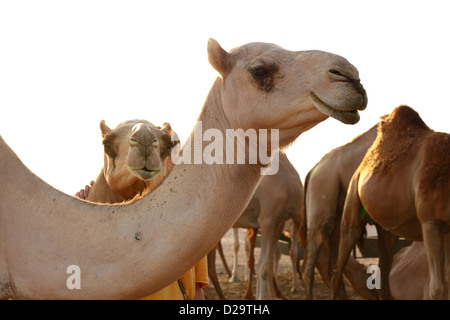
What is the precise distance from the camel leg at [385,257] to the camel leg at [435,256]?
1.62 m

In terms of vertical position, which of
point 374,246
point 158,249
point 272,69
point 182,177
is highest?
point 374,246

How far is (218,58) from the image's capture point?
2479mm

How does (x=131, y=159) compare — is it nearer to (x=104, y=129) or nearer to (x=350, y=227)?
(x=104, y=129)

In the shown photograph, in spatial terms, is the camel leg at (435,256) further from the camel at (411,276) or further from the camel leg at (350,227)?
the camel leg at (350,227)

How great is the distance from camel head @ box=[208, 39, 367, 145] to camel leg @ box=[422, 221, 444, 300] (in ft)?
15.6

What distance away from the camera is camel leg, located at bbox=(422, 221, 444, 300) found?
21.8 feet

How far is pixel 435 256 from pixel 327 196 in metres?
2.95

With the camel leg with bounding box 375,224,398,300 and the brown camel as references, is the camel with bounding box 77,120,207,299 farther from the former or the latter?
the brown camel

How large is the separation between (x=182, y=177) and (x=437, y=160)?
525 centimetres

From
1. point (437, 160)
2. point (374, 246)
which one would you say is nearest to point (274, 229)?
point (374, 246)

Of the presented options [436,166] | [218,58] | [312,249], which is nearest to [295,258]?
[312,249]

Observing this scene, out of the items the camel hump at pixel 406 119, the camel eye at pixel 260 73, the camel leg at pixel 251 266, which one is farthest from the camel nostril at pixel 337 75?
the camel leg at pixel 251 266
